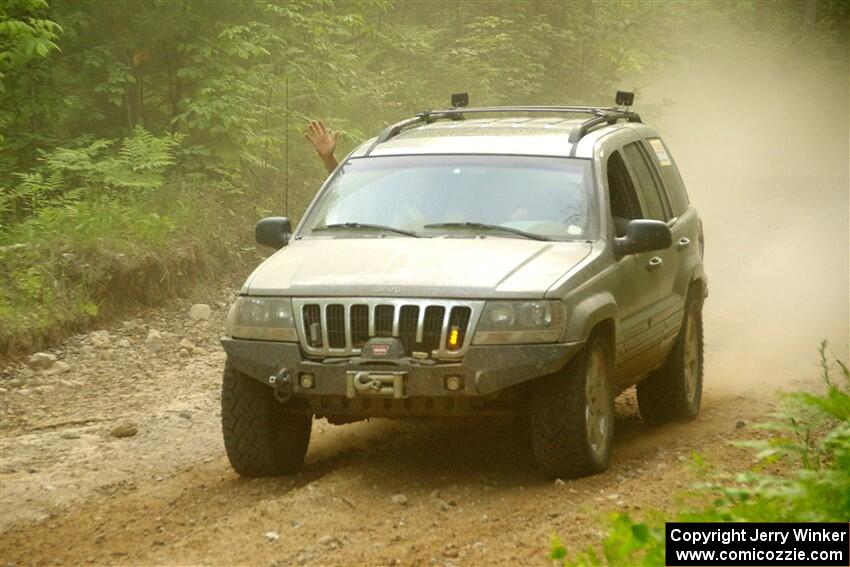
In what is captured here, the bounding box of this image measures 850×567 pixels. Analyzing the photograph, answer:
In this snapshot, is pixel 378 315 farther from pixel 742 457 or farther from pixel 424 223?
pixel 742 457

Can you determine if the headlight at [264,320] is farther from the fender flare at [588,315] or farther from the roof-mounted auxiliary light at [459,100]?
the roof-mounted auxiliary light at [459,100]

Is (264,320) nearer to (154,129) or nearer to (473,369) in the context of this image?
(473,369)

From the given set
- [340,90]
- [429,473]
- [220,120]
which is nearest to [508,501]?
[429,473]

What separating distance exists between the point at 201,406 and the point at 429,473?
2.86 meters

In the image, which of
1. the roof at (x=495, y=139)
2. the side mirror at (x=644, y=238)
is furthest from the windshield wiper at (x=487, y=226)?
the roof at (x=495, y=139)

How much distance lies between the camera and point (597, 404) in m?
7.10

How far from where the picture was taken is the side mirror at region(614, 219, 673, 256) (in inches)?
292

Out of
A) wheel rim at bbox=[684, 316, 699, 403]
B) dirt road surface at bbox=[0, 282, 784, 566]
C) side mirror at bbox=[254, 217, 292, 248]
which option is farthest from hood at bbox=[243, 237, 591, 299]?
wheel rim at bbox=[684, 316, 699, 403]

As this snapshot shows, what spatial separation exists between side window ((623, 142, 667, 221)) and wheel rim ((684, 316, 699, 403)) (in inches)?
34.8

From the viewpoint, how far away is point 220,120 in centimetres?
1435

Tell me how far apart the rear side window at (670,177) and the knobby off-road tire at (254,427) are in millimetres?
3338

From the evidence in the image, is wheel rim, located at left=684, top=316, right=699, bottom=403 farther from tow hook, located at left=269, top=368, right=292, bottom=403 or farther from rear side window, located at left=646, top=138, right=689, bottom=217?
tow hook, located at left=269, top=368, right=292, bottom=403

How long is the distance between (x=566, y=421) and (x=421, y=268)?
1.08 m

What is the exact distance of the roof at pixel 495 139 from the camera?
26.5ft
